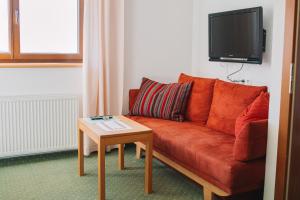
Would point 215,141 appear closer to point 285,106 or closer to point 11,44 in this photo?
point 285,106

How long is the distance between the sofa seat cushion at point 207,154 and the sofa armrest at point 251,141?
52 mm

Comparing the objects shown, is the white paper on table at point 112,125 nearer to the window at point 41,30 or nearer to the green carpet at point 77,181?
the green carpet at point 77,181

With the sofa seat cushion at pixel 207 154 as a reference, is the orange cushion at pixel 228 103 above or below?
above

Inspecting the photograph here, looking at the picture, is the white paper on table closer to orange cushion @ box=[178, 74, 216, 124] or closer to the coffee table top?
the coffee table top

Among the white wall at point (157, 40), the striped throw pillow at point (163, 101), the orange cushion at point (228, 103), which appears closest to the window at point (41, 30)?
the white wall at point (157, 40)

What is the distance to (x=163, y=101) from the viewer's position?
141 inches

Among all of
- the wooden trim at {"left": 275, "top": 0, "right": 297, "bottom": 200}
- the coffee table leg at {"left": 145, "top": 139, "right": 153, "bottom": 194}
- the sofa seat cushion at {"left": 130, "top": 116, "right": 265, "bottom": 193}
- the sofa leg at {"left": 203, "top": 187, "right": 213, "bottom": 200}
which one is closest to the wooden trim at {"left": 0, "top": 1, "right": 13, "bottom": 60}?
the sofa seat cushion at {"left": 130, "top": 116, "right": 265, "bottom": 193}

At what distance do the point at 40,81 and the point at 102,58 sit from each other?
2.18ft

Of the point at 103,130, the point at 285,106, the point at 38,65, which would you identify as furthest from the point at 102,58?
the point at 285,106

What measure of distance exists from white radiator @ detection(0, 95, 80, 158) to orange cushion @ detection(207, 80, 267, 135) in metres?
1.40

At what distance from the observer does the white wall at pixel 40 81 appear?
3.43 m

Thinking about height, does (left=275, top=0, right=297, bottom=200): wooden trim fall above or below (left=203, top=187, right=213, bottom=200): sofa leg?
above

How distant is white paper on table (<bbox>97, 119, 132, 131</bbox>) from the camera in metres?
2.80

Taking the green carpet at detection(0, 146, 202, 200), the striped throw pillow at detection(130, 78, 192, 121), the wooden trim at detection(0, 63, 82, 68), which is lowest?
the green carpet at detection(0, 146, 202, 200)
